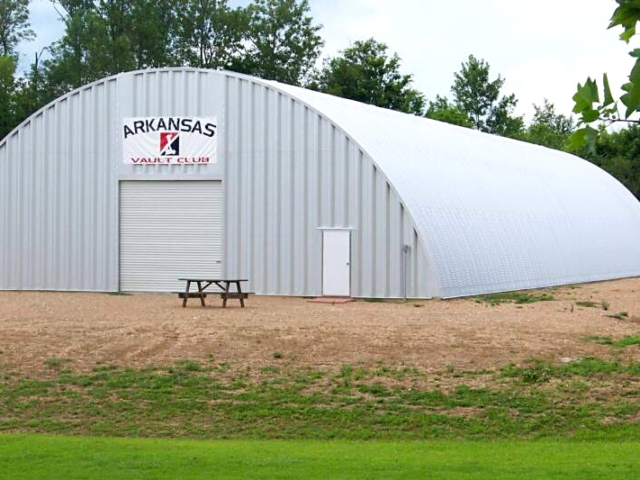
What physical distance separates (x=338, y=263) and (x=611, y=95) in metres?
25.8

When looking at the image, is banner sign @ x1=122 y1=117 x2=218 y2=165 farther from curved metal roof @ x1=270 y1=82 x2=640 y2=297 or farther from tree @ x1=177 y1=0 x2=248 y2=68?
tree @ x1=177 y1=0 x2=248 y2=68

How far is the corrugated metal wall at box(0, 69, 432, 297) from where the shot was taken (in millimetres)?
29172

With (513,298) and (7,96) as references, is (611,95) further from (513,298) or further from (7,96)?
(7,96)

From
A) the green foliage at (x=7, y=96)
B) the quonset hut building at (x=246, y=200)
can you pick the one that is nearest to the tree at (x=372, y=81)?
the green foliage at (x=7, y=96)

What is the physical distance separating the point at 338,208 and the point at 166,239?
17.8 ft

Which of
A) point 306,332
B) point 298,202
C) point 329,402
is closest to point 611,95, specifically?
point 329,402

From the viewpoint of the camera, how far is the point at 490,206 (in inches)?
1300

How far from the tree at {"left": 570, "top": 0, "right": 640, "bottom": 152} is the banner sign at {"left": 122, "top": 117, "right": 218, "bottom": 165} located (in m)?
27.9

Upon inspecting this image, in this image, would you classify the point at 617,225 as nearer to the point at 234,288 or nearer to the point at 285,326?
the point at 234,288

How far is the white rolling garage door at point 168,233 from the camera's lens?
31188mm

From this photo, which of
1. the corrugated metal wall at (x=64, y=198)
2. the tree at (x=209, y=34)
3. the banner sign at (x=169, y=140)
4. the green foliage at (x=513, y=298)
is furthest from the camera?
the tree at (x=209, y=34)

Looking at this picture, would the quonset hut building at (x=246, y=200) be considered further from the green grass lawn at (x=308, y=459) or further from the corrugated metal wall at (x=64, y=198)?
the green grass lawn at (x=308, y=459)

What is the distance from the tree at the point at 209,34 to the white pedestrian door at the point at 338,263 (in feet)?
144

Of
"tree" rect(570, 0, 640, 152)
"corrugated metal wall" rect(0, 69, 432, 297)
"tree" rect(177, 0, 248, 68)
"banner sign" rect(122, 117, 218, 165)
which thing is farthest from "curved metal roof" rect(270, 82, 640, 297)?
"tree" rect(177, 0, 248, 68)
